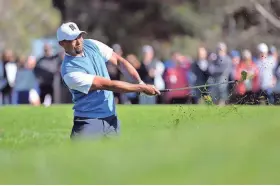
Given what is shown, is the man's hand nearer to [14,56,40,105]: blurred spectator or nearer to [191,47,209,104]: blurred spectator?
[191,47,209,104]: blurred spectator

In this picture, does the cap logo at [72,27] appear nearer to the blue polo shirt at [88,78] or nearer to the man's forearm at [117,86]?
the blue polo shirt at [88,78]

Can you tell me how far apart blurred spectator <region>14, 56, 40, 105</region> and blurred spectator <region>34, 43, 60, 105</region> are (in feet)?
0.57

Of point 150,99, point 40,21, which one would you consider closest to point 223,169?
point 150,99

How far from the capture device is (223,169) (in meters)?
6.09

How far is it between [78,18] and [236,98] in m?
23.8

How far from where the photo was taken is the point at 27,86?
17984 millimetres

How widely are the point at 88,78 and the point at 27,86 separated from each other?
954 centimetres

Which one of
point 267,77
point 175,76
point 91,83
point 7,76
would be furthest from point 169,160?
point 7,76

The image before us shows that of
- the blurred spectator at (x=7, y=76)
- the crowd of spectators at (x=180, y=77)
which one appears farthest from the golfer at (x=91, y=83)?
the blurred spectator at (x=7, y=76)

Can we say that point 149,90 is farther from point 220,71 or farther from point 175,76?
point 175,76

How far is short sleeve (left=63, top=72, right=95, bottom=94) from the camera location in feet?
28.3

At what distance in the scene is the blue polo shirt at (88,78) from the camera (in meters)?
8.70

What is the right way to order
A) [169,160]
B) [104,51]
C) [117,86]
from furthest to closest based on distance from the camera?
[104,51], [117,86], [169,160]

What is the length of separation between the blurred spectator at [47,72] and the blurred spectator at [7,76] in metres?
0.73
